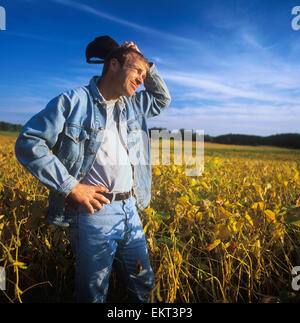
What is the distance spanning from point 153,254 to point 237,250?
565 mm

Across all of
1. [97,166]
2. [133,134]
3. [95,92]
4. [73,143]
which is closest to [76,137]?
[73,143]

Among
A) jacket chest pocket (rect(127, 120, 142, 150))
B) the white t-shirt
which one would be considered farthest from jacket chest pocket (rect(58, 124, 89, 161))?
jacket chest pocket (rect(127, 120, 142, 150))

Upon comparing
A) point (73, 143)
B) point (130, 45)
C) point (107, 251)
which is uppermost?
point (130, 45)

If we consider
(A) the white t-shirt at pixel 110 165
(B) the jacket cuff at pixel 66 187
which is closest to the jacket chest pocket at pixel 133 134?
(A) the white t-shirt at pixel 110 165

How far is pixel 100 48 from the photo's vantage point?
65.4 inches

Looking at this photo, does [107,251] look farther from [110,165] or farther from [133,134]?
[133,134]

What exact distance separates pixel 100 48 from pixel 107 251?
133 cm

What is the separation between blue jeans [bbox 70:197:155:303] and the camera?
1.34 m

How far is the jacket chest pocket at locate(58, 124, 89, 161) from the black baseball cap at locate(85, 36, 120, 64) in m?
0.58

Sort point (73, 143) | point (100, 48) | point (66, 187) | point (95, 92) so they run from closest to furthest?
point (66, 187) < point (73, 143) < point (95, 92) < point (100, 48)

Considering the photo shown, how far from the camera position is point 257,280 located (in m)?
1.56

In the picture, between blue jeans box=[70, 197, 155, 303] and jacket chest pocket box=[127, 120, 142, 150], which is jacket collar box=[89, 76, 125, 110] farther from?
blue jeans box=[70, 197, 155, 303]
